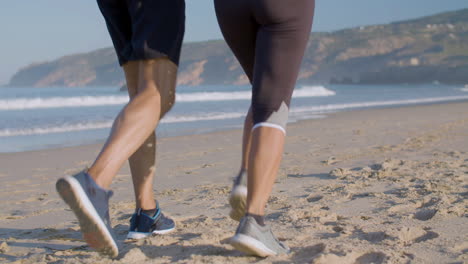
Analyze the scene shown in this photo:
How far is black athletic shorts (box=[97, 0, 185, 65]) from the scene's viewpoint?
7.02ft

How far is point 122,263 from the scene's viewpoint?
2049mm

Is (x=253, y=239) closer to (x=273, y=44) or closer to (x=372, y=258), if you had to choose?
(x=372, y=258)

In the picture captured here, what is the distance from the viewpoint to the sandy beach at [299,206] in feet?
6.98

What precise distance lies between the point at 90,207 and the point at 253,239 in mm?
613

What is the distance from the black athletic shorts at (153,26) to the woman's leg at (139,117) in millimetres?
49

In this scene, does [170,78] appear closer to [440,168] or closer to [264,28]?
[264,28]

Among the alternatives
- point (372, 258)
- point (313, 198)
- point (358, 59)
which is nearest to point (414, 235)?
point (372, 258)

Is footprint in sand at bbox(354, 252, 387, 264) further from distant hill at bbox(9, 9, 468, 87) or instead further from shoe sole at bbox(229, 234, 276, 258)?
distant hill at bbox(9, 9, 468, 87)

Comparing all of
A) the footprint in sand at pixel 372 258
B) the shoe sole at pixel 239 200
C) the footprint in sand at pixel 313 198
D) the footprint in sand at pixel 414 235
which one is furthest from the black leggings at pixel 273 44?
the footprint in sand at pixel 313 198

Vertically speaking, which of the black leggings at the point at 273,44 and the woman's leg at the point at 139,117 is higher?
the black leggings at the point at 273,44

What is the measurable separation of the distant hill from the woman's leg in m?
73.9

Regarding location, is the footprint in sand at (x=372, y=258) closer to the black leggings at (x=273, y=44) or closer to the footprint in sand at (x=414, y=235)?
the footprint in sand at (x=414, y=235)

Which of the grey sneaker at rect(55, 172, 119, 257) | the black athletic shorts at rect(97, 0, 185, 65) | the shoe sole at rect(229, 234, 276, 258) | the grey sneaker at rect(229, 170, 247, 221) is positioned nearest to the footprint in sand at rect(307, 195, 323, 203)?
the grey sneaker at rect(229, 170, 247, 221)

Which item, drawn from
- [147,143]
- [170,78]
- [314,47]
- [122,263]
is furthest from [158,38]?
[314,47]
